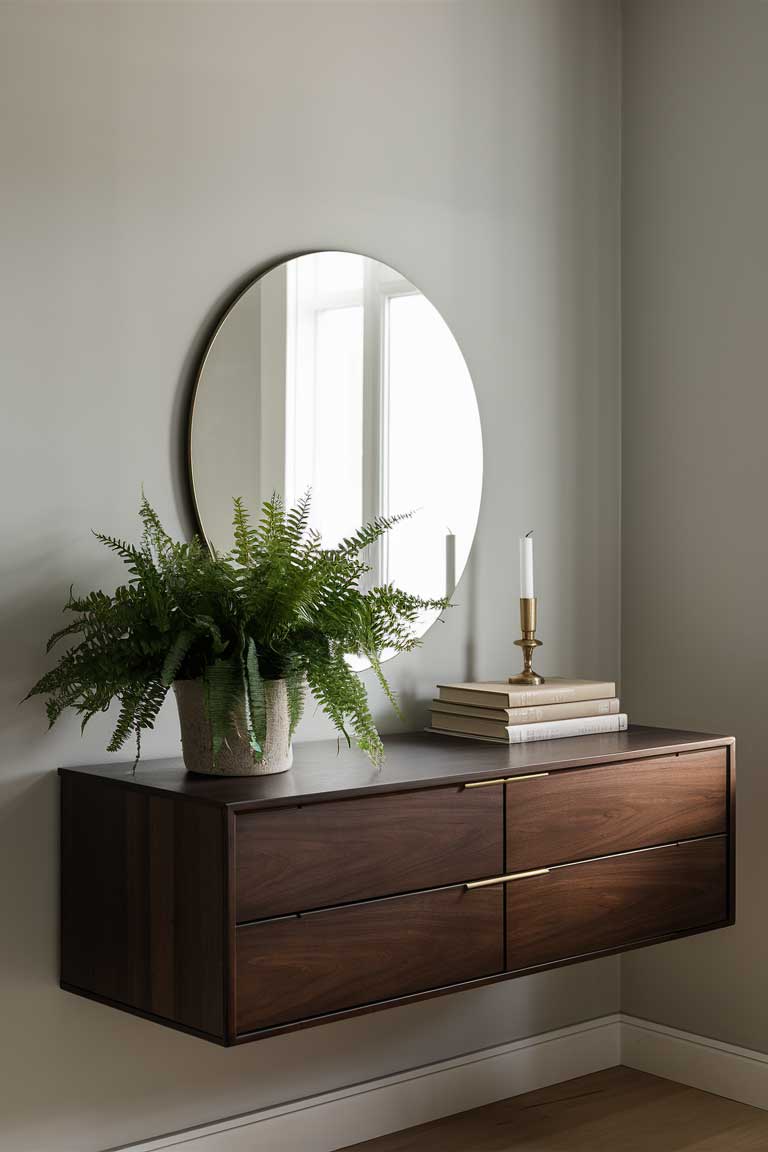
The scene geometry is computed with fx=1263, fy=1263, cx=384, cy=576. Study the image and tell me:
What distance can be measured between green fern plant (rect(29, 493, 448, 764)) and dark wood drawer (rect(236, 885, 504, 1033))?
268 millimetres

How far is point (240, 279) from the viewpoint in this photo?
2254 millimetres

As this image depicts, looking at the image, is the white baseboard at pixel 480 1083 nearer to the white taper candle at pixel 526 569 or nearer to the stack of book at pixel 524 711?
the stack of book at pixel 524 711

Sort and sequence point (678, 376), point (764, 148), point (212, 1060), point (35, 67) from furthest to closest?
point (678, 376)
point (764, 148)
point (212, 1060)
point (35, 67)

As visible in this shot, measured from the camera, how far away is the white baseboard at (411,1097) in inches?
88.1

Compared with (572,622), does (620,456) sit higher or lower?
higher

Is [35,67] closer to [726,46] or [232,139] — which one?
[232,139]

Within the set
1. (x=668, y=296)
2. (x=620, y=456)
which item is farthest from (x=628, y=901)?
(x=668, y=296)

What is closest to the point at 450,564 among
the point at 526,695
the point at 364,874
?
the point at 526,695

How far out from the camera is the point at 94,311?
2.07m

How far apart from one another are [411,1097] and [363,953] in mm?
757

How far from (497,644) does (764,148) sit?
1163mm

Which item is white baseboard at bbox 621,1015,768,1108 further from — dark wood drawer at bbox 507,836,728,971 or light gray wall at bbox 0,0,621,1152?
dark wood drawer at bbox 507,836,728,971

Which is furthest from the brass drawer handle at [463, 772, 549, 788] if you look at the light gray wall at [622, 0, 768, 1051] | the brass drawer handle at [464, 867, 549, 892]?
the light gray wall at [622, 0, 768, 1051]

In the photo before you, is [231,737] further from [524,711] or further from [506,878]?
[524,711]
